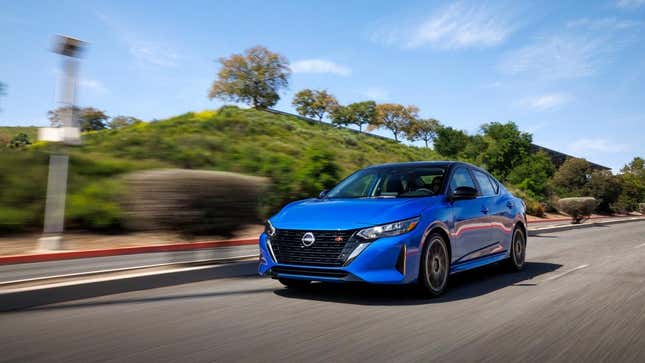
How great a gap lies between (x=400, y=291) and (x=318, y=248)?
148 centimetres

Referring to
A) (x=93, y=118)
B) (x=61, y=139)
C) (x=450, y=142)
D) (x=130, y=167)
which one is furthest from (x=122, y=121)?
(x=450, y=142)

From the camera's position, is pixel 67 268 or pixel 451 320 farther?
pixel 67 268

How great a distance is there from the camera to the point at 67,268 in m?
7.88

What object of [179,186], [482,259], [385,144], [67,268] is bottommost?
[67,268]

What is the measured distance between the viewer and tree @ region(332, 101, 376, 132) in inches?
3642

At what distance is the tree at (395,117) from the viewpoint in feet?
323

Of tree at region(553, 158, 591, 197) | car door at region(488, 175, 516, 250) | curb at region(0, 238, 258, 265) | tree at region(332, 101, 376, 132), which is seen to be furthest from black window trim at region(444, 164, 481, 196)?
tree at region(332, 101, 376, 132)

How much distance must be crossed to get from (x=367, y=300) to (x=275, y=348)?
206 centimetres

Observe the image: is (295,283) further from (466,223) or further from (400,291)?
(466,223)

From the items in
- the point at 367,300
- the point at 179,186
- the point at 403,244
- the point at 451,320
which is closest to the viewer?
the point at 451,320

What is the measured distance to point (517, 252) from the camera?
342 inches

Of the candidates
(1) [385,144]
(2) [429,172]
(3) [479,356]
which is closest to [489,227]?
(2) [429,172]

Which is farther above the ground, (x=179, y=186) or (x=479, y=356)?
(x=179, y=186)

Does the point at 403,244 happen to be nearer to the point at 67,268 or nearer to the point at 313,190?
the point at 67,268
